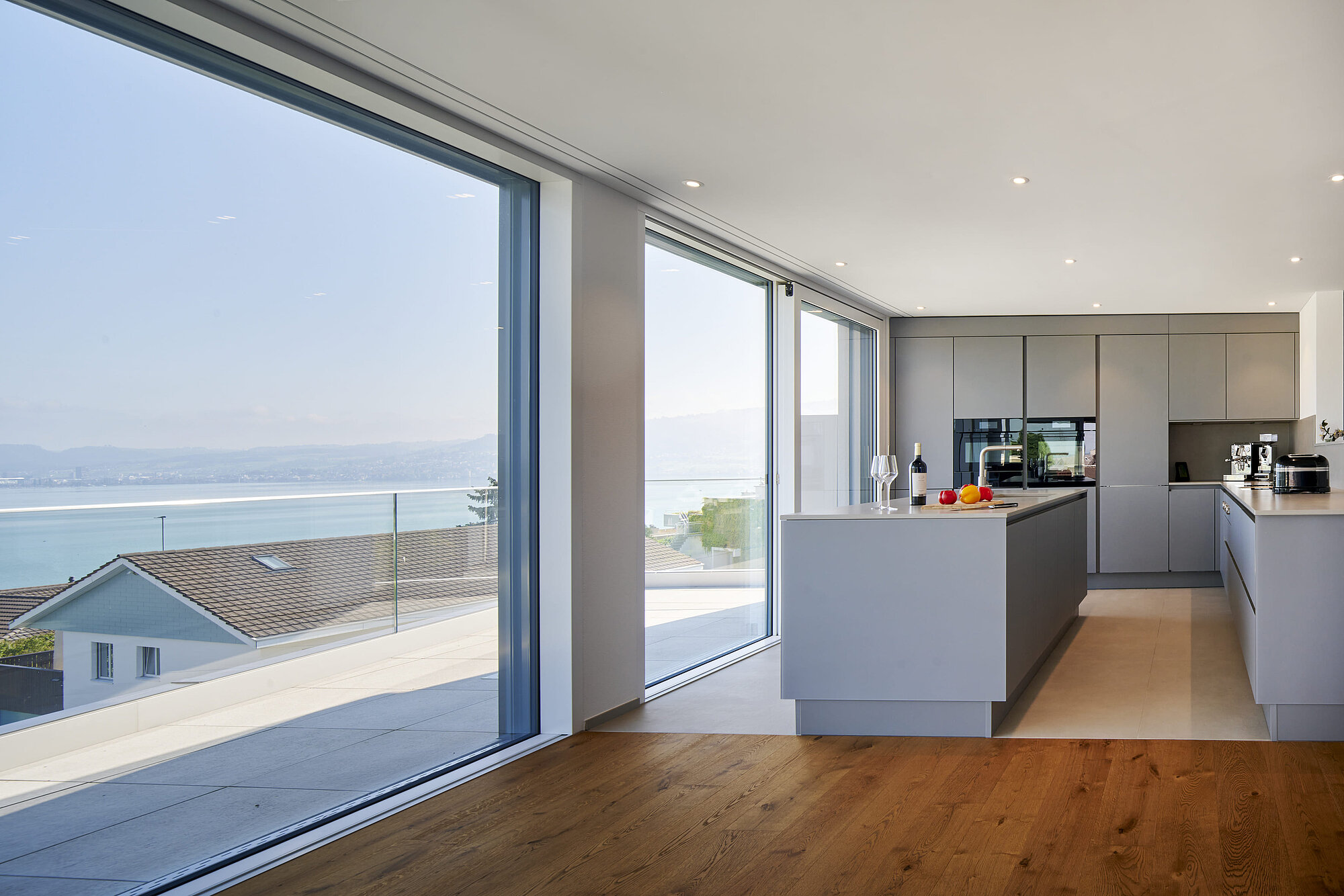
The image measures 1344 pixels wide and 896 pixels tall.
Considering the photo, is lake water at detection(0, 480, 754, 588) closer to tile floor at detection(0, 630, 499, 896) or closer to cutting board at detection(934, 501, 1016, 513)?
tile floor at detection(0, 630, 499, 896)

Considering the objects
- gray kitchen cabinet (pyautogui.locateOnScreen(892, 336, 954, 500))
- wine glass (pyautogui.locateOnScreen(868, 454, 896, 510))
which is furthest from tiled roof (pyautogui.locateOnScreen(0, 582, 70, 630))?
gray kitchen cabinet (pyautogui.locateOnScreen(892, 336, 954, 500))

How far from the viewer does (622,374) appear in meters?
4.35

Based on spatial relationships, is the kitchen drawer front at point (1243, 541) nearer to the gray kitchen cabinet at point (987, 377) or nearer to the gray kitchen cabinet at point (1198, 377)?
the gray kitchen cabinet at point (1198, 377)

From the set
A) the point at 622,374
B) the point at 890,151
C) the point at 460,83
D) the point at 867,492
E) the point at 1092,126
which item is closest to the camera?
the point at 460,83

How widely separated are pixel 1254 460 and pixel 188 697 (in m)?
8.09

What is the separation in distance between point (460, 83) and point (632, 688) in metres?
2.62

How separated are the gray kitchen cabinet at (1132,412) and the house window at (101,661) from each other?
24.8 ft

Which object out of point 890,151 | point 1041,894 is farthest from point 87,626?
point 890,151

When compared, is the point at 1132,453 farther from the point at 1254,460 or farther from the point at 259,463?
the point at 259,463

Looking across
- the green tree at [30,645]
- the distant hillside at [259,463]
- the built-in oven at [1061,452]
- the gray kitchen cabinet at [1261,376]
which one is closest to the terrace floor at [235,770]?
the green tree at [30,645]

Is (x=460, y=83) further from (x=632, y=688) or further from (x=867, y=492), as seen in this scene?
(x=867, y=492)

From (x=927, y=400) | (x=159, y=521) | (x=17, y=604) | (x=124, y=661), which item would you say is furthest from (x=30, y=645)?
(x=927, y=400)

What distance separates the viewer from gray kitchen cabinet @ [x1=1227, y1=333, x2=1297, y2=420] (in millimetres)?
7863

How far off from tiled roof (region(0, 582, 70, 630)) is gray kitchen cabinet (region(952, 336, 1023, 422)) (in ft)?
23.6
